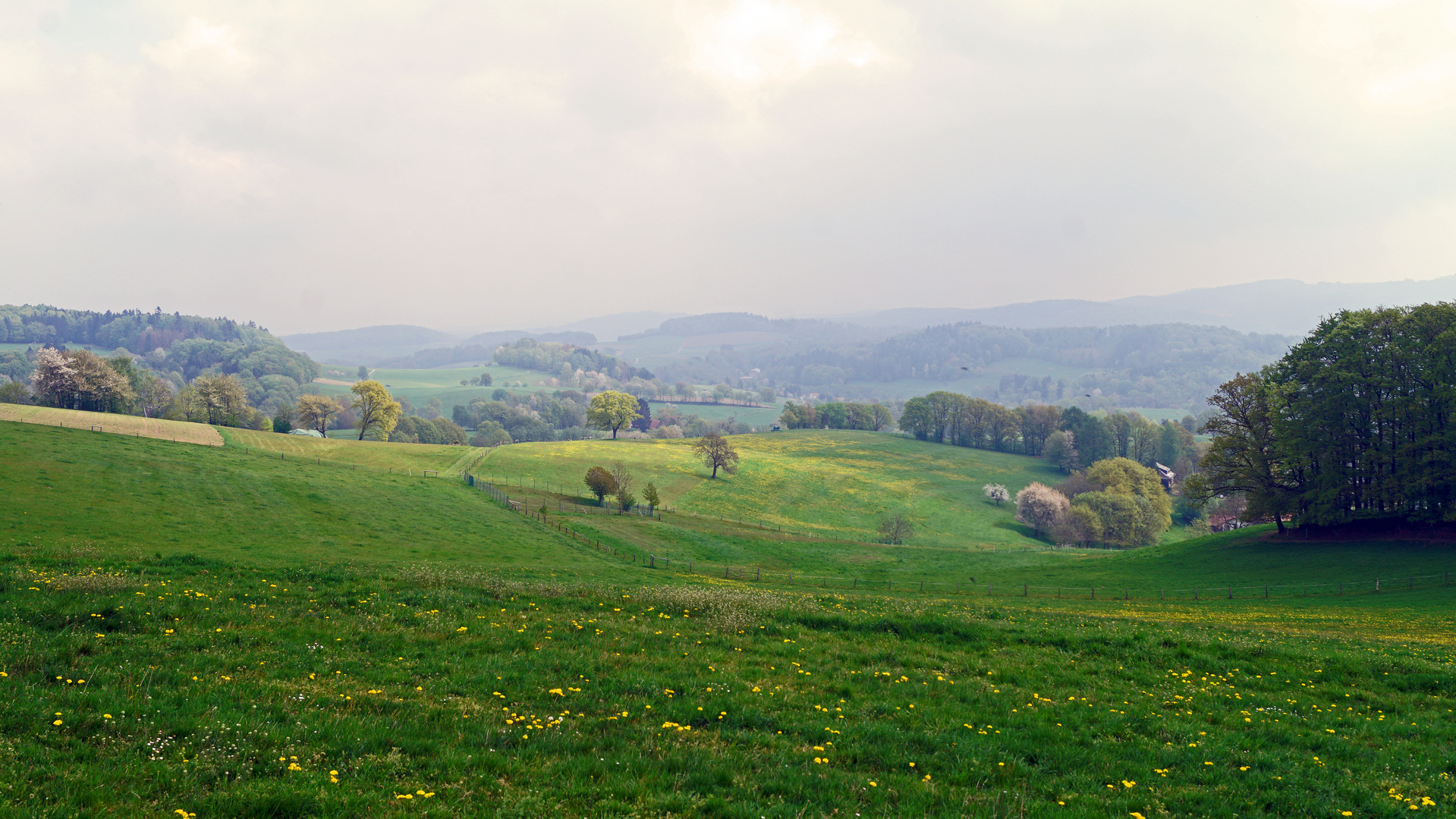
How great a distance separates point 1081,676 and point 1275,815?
647 centimetres

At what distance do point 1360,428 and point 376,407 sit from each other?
137 meters

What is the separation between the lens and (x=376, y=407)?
127 m

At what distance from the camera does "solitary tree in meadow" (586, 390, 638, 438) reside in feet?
500

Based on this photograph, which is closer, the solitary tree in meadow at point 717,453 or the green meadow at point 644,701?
the green meadow at point 644,701

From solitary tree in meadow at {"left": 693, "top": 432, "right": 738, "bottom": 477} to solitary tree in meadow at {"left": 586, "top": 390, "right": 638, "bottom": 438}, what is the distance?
126 feet

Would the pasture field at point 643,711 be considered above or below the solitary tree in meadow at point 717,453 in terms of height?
above

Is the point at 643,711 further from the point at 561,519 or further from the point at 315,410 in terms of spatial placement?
the point at 315,410

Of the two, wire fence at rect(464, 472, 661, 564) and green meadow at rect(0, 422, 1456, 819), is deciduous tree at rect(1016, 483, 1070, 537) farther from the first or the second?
green meadow at rect(0, 422, 1456, 819)

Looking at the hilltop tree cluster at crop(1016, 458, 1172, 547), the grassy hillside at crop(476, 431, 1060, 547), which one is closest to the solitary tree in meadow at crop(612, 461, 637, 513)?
the grassy hillside at crop(476, 431, 1060, 547)

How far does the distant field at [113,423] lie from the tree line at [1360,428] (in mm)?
111983

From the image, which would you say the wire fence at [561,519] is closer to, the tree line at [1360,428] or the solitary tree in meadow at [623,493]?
the solitary tree in meadow at [623,493]

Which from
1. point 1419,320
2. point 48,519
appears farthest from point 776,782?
point 1419,320

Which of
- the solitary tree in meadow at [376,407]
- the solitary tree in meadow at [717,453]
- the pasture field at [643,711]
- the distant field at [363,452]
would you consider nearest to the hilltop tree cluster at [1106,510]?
the solitary tree in meadow at [717,453]

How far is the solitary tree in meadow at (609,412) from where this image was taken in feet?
500
